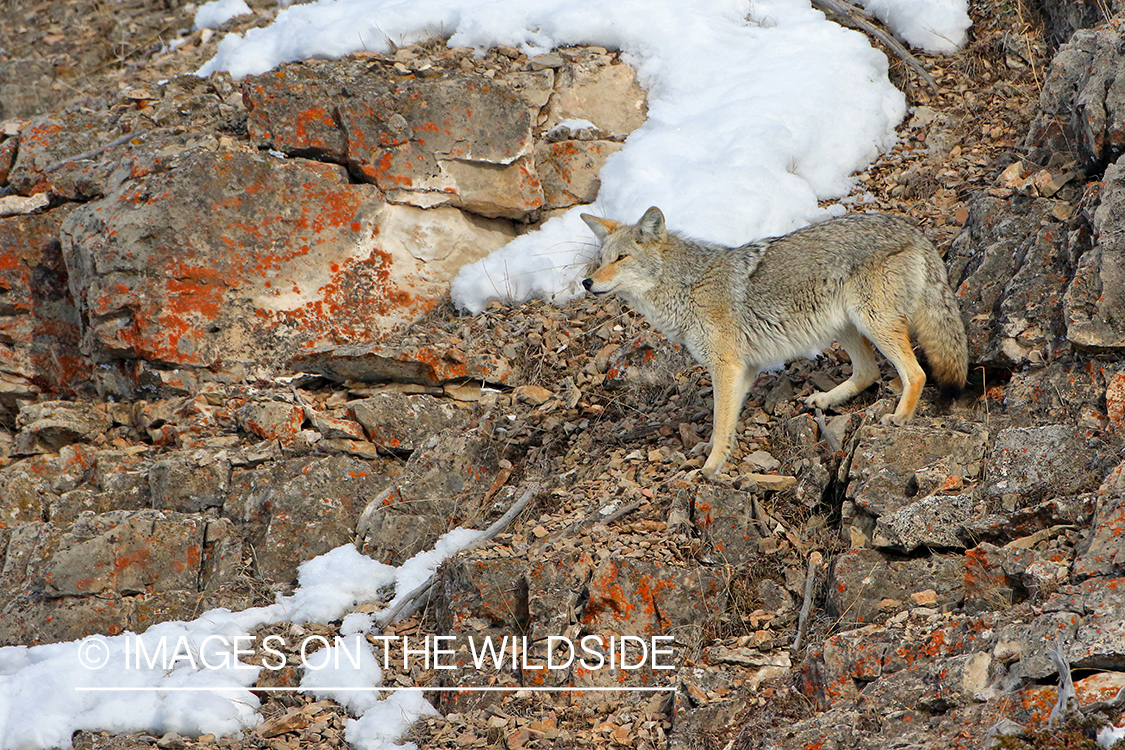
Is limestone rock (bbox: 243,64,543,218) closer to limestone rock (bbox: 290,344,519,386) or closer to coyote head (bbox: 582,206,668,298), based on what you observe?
limestone rock (bbox: 290,344,519,386)

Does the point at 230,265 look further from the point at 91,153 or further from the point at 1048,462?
the point at 1048,462

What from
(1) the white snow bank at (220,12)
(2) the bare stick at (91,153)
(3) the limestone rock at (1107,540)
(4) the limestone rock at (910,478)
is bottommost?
(2) the bare stick at (91,153)

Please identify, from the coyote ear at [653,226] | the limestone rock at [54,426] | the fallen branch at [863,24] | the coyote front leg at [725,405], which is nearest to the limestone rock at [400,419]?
the coyote ear at [653,226]

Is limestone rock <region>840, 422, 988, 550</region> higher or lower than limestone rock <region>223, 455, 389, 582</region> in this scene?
higher

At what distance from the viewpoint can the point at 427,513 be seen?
27.8ft

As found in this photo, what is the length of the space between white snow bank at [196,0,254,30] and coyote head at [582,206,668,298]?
32.2 feet

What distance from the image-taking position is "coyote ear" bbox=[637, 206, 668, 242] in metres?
8.28

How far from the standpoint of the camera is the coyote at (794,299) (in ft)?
23.9

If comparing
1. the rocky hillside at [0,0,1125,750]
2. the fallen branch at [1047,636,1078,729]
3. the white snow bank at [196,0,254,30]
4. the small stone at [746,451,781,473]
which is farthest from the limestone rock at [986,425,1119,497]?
the white snow bank at [196,0,254,30]

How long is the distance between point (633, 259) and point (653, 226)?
36cm

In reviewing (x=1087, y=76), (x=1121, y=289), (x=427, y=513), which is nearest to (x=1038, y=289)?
(x=1121, y=289)

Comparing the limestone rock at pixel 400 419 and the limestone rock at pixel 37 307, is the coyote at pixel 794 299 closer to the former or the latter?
the limestone rock at pixel 400 419

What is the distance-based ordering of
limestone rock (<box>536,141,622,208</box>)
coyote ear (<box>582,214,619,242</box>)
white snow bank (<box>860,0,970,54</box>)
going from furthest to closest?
white snow bank (<box>860,0,970,54</box>) → limestone rock (<box>536,141,622,208</box>) → coyote ear (<box>582,214,619,242</box>)

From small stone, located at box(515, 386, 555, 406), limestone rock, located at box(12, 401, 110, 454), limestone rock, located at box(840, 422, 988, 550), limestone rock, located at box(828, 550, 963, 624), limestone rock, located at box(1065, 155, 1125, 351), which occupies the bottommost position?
limestone rock, located at box(12, 401, 110, 454)
